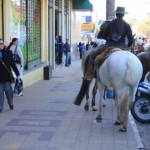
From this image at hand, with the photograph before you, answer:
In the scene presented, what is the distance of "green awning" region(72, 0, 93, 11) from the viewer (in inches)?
1256

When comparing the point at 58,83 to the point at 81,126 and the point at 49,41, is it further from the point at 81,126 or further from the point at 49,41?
the point at 81,126

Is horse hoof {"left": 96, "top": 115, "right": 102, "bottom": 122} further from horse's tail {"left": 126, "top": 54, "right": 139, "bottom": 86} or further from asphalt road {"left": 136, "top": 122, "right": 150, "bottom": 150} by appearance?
horse's tail {"left": 126, "top": 54, "right": 139, "bottom": 86}

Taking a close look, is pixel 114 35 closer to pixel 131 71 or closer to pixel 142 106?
pixel 131 71

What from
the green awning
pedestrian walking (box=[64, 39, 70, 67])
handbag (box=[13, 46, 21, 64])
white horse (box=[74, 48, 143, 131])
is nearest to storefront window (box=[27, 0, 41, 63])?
handbag (box=[13, 46, 21, 64])

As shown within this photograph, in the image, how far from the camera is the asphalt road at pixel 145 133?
7823 mm

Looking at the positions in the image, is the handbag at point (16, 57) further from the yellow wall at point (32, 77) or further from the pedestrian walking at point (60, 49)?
the pedestrian walking at point (60, 49)

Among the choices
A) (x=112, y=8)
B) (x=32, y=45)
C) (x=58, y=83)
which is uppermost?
(x=112, y=8)

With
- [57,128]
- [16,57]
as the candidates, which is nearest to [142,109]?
[57,128]

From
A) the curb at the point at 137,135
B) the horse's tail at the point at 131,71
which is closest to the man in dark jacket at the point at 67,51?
the curb at the point at 137,135

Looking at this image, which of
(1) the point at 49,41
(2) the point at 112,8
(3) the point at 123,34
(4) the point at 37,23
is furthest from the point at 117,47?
(1) the point at 49,41

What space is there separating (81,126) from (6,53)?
2744 mm

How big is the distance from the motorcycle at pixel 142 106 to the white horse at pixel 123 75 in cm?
108

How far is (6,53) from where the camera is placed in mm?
10195

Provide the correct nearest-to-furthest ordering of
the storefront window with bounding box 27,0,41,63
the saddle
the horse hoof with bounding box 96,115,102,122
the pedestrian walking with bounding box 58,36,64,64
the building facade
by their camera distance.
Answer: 1. the saddle
2. the horse hoof with bounding box 96,115,102,122
3. the building facade
4. the storefront window with bounding box 27,0,41,63
5. the pedestrian walking with bounding box 58,36,64,64
